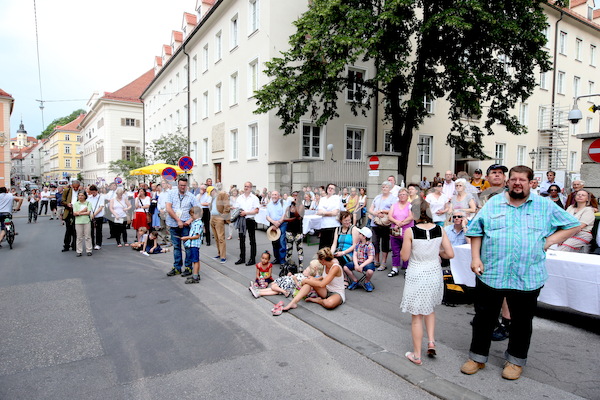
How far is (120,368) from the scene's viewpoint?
4094 mm

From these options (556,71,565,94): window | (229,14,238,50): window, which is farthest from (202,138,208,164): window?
(556,71,565,94): window

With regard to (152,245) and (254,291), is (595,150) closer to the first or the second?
(254,291)

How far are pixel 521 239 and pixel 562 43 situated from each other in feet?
115

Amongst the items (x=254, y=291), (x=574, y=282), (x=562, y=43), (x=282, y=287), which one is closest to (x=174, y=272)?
(x=254, y=291)

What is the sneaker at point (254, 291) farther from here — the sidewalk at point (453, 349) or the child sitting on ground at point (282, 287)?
the sidewalk at point (453, 349)

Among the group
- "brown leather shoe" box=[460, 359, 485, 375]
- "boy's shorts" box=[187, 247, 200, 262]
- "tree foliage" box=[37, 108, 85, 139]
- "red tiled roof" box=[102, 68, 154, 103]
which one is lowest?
"brown leather shoe" box=[460, 359, 485, 375]

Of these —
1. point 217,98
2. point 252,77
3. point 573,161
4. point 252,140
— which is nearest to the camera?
point 252,77

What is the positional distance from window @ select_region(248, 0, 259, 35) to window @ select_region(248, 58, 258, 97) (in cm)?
166

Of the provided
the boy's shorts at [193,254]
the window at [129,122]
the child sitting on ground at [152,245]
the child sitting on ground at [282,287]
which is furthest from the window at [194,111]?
the window at [129,122]

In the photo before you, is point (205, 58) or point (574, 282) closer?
point (574, 282)

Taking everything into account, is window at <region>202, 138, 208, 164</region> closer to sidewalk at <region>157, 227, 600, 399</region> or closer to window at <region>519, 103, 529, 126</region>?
sidewalk at <region>157, 227, 600, 399</region>

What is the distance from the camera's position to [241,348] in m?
4.59

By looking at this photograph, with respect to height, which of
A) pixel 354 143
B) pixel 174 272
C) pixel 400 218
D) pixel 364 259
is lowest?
pixel 174 272

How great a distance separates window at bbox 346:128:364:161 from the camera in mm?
21906
